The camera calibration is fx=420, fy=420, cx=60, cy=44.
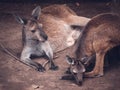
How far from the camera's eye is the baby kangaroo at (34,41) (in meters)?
7.99

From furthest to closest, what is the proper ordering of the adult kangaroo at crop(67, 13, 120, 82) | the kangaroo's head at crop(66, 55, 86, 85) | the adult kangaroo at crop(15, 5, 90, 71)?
the adult kangaroo at crop(15, 5, 90, 71) < the adult kangaroo at crop(67, 13, 120, 82) < the kangaroo's head at crop(66, 55, 86, 85)

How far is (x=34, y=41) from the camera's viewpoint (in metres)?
8.18

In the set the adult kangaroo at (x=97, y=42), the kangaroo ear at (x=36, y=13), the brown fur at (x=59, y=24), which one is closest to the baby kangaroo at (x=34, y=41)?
the kangaroo ear at (x=36, y=13)

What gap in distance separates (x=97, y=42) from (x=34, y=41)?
144 cm

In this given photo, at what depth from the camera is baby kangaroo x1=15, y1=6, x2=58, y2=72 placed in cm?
799

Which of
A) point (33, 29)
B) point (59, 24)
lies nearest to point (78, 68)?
point (33, 29)

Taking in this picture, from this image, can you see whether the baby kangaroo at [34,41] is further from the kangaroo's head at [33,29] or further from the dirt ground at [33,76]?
the dirt ground at [33,76]

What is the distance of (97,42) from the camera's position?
7320mm

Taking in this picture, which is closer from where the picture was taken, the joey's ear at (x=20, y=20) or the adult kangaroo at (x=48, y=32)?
the joey's ear at (x=20, y=20)

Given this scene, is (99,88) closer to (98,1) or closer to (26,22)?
(26,22)

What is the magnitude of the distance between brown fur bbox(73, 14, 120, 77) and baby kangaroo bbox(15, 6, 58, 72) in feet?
2.48

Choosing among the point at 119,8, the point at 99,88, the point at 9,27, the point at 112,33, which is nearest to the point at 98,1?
the point at 119,8

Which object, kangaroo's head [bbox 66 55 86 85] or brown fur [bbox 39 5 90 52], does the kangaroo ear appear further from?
kangaroo's head [bbox 66 55 86 85]

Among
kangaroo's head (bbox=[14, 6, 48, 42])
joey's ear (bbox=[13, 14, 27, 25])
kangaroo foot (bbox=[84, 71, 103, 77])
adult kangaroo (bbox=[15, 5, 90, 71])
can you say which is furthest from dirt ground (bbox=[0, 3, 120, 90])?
joey's ear (bbox=[13, 14, 27, 25])
